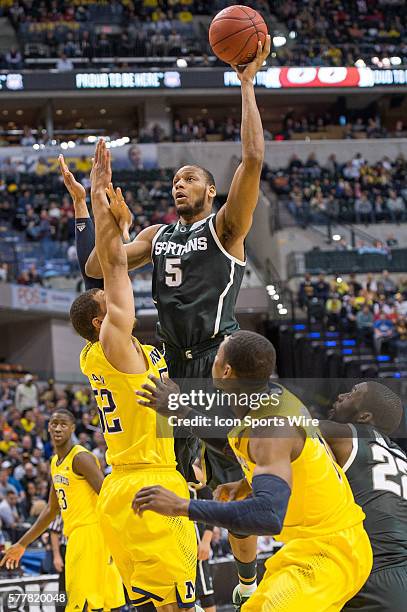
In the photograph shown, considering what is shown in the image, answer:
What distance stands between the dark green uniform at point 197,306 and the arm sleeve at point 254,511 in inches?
64.6

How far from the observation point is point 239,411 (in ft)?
13.9

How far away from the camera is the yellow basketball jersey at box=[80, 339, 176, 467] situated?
16.5 ft

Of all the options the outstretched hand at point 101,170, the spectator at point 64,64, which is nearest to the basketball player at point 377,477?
the outstretched hand at point 101,170

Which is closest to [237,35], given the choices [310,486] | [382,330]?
[310,486]

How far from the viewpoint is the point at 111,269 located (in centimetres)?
480

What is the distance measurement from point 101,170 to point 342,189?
75.4 ft

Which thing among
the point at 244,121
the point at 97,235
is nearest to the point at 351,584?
the point at 97,235

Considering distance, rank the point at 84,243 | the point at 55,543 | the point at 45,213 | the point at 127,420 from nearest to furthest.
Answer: the point at 127,420, the point at 84,243, the point at 55,543, the point at 45,213

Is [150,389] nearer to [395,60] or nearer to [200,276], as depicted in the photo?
[200,276]

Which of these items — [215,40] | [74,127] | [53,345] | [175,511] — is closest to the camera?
[175,511]

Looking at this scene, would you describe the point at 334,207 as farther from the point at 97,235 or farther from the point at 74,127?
the point at 97,235

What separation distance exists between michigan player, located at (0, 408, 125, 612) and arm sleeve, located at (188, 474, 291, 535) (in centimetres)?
382

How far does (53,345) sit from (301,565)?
69.6ft

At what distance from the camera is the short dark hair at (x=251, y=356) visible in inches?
163
